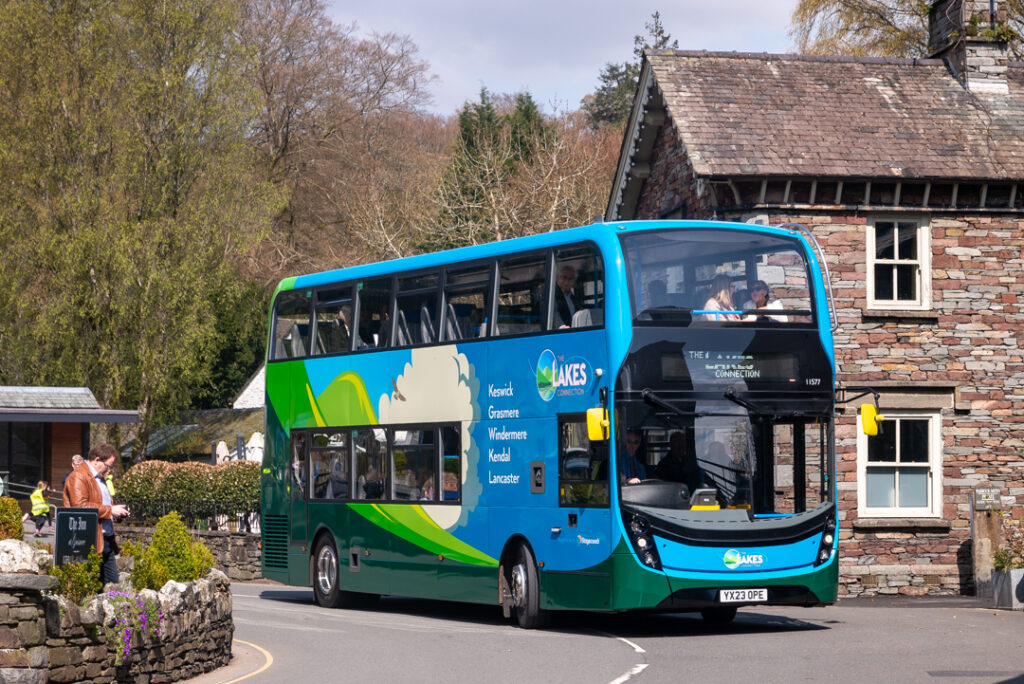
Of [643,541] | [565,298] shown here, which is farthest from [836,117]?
[643,541]

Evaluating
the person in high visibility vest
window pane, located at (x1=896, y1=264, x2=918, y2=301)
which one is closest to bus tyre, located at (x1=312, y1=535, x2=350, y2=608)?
window pane, located at (x1=896, y1=264, x2=918, y2=301)

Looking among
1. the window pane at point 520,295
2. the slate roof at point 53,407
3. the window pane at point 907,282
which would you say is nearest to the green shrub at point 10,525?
the window pane at point 520,295

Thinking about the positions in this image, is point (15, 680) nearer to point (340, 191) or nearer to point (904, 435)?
point (904, 435)

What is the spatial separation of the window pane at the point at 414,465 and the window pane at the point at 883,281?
8.84 metres

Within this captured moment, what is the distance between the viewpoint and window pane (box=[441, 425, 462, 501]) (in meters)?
18.9

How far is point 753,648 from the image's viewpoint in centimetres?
1505

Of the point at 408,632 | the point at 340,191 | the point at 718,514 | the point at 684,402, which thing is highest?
the point at 340,191

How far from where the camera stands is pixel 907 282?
24.8 metres

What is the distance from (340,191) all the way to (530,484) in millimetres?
41226

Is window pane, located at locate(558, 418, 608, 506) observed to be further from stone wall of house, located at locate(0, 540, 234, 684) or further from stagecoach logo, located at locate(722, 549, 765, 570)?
stone wall of house, located at locate(0, 540, 234, 684)

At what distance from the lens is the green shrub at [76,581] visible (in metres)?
12.2

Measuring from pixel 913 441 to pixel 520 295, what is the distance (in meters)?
9.53

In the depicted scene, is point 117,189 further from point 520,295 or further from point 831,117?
point 520,295

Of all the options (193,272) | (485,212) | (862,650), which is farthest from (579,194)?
(862,650)
